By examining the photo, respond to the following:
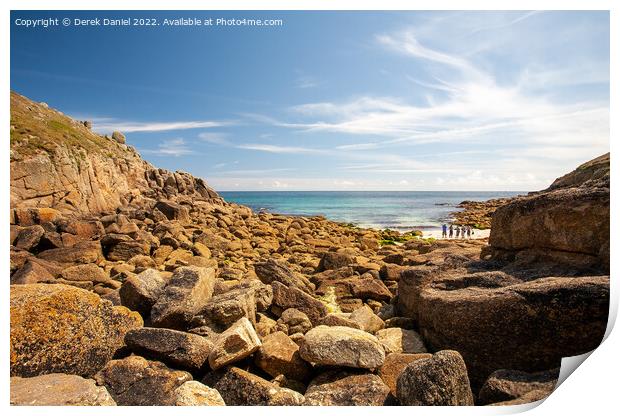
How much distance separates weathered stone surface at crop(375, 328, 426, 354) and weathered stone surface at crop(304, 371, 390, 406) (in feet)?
2.59

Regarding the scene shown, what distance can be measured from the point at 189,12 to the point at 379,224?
93.4 feet

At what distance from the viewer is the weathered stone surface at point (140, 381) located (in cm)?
328

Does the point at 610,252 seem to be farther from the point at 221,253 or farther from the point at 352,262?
the point at 221,253

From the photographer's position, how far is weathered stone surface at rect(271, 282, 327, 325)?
566 centimetres

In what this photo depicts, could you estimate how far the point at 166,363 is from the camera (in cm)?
358

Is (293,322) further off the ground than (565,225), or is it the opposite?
(565,225)

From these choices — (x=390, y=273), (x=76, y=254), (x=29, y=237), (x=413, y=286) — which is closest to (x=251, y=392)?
(x=413, y=286)

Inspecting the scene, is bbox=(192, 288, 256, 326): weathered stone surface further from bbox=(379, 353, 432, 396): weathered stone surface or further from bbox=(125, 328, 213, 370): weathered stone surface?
bbox=(379, 353, 432, 396): weathered stone surface

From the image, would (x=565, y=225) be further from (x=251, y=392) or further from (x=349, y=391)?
(x=251, y=392)

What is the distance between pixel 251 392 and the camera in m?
3.36

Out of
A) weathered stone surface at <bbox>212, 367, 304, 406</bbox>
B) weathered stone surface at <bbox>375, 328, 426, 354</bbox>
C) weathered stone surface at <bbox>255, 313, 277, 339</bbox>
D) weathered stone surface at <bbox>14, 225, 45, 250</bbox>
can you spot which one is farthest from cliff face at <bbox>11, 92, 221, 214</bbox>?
weathered stone surface at <bbox>375, 328, 426, 354</bbox>

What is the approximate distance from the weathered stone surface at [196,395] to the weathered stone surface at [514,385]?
2250 millimetres

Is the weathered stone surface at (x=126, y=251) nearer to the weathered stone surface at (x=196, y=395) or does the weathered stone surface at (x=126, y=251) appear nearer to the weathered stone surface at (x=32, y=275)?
the weathered stone surface at (x=32, y=275)

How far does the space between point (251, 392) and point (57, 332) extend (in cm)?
181
